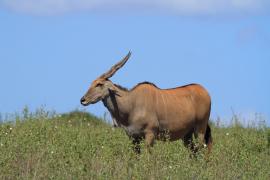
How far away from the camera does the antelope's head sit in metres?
14.3

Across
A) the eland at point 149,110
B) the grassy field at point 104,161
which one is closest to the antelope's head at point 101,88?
the eland at point 149,110

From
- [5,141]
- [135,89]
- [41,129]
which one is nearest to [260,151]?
[135,89]

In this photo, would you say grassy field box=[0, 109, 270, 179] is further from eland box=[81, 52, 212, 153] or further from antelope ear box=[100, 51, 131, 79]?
antelope ear box=[100, 51, 131, 79]

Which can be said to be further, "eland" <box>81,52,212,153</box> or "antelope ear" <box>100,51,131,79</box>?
"antelope ear" <box>100,51,131,79</box>

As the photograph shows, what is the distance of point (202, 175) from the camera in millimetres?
10070

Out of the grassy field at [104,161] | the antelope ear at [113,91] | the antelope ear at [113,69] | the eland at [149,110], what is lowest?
the grassy field at [104,161]

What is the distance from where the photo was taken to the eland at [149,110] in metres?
14.1

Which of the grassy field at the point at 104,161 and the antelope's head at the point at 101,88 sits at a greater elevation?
the antelope's head at the point at 101,88

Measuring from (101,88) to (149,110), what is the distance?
0.92 metres

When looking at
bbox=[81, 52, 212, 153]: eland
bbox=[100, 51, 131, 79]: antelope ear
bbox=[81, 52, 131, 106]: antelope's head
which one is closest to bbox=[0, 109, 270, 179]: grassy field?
bbox=[81, 52, 212, 153]: eland

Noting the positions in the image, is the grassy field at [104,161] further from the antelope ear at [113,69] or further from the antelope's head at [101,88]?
the antelope ear at [113,69]

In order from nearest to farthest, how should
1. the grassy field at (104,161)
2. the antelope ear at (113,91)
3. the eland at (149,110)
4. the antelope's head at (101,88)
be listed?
the grassy field at (104,161)
the eland at (149,110)
the antelope's head at (101,88)
the antelope ear at (113,91)

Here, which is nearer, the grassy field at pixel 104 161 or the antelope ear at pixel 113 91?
the grassy field at pixel 104 161

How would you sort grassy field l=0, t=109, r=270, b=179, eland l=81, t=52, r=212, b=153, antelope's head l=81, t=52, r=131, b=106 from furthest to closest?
antelope's head l=81, t=52, r=131, b=106 < eland l=81, t=52, r=212, b=153 < grassy field l=0, t=109, r=270, b=179
